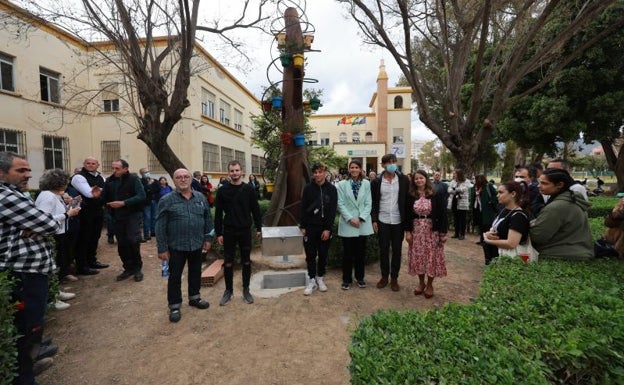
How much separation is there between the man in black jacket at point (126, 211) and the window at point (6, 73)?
38.6 ft

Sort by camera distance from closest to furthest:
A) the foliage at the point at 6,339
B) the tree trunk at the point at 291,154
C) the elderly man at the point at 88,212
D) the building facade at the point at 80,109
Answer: the foliage at the point at 6,339, the elderly man at the point at 88,212, the tree trunk at the point at 291,154, the building facade at the point at 80,109

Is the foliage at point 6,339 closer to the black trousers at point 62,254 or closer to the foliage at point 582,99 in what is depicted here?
the black trousers at point 62,254

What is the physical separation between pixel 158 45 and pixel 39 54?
4776 millimetres

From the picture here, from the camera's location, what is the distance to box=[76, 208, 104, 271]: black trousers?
5.54m

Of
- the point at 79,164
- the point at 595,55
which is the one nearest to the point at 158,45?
the point at 79,164

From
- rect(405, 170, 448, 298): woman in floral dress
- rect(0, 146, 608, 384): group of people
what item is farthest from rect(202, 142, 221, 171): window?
rect(405, 170, 448, 298): woman in floral dress

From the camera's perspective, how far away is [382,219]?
460 cm

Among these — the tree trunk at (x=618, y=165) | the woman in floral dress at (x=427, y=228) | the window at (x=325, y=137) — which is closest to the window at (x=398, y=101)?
the window at (x=325, y=137)

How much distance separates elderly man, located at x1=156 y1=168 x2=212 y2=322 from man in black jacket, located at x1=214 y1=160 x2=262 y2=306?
326 mm

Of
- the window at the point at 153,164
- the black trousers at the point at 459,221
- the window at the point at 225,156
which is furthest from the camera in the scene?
the window at the point at 225,156

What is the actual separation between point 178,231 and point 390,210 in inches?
115

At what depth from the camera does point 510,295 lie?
7.33ft

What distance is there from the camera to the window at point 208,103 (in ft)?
58.3

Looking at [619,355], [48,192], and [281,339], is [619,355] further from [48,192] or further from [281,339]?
[48,192]
